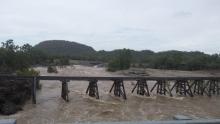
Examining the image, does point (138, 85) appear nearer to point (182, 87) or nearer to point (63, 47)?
point (182, 87)

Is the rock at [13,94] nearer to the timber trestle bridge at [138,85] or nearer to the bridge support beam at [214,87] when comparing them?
the timber trestle bridge at [138,85]

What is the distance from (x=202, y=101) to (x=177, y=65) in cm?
4364

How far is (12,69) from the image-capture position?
36594 mm

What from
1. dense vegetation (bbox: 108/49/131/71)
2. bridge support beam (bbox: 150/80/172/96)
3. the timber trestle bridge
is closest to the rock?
the timber trestle bridge

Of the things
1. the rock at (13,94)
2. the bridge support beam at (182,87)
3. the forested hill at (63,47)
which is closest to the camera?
the rock at (13,94)

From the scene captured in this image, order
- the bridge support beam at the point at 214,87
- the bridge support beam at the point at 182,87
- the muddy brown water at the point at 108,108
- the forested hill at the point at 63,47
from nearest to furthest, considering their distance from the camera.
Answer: the muddy brown water at the point at 108,108 < the bridge support beam at the point at 182,87 < the bridge support beam at the point at 214,87 < the forested hill at the point at 63,47

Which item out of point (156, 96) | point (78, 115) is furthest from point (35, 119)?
point (156, 96)

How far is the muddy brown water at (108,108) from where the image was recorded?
21188 millimetres

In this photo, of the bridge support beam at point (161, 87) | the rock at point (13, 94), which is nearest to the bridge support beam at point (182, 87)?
the bridge support beam at point (161, 87)

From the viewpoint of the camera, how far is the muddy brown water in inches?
834

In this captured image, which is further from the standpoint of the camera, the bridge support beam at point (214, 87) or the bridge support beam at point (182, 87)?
the bridge support beam at point (214, 87)

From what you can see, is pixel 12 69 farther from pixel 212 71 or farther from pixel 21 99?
pixel 212 71

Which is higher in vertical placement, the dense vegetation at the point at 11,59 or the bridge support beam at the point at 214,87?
the dense vegetation at the point at 11,59

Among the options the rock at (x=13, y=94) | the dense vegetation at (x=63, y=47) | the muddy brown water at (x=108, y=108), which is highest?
the dense vegetation at (x=63, y=47)
